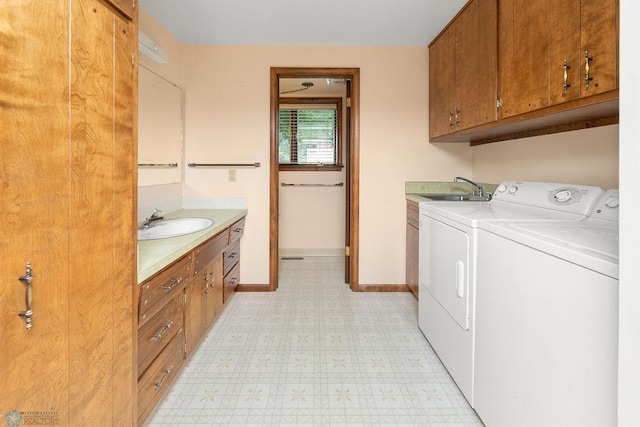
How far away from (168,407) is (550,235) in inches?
71.0

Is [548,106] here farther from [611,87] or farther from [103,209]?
[103,209]

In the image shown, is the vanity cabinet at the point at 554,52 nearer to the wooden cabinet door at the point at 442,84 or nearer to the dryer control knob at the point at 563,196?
the dryer control knob at the point at 563,196

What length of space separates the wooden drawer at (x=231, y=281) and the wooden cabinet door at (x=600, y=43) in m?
2.51

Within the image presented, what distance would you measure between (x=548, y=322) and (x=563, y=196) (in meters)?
0.98

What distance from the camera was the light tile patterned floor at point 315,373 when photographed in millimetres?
1601

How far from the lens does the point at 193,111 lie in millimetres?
3215

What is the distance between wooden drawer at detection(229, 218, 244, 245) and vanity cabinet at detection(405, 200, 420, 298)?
1.54 m

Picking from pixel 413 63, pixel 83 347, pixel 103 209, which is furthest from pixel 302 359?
pixel 413 63

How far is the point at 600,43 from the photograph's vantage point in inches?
49.7

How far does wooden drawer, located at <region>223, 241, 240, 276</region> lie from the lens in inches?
107

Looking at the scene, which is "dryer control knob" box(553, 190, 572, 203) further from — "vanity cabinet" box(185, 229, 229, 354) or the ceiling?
"vanity cabinet" box(185, 229, 229, 354)

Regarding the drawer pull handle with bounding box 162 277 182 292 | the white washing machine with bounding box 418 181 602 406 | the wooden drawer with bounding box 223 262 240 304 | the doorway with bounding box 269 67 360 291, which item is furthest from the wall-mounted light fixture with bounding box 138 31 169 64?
the white washing machine with bounding box 418 181 602 406

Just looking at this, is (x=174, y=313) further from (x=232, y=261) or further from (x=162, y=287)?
(x=232, y=261)

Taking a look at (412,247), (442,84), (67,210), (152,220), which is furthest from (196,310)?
(442,84)
